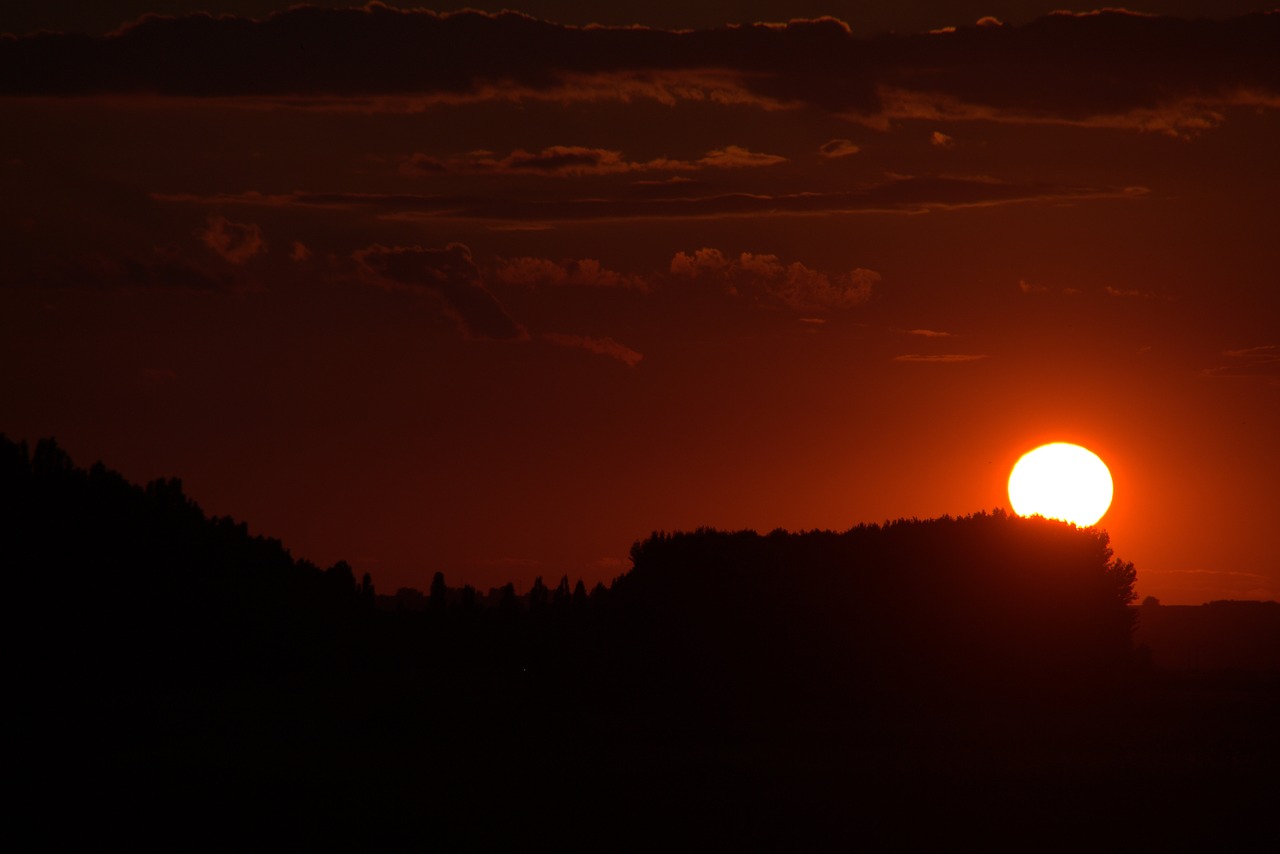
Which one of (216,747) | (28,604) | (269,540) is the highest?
(269,540)

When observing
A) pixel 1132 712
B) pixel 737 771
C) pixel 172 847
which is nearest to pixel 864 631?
pixel 1132 712

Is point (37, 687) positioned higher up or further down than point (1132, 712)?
higher up

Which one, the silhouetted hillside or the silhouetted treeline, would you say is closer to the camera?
the silhouetted treeline

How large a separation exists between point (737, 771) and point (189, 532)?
180 ft

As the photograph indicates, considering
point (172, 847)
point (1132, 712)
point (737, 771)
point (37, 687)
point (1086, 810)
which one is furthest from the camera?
point (37, 687)

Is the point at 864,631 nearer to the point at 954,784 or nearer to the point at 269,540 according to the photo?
the point at 954,784

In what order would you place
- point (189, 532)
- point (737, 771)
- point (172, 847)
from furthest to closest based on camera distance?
point (189, 532) < point (737, 771) < point (172, 847)

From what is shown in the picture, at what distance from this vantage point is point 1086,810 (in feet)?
102

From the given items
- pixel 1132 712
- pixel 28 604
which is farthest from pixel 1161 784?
pixel 28 604

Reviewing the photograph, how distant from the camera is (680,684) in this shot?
5581 centimetres

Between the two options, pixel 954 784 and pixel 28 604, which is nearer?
pixel 954 784

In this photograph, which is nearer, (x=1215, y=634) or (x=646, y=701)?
(x=646, y=701)

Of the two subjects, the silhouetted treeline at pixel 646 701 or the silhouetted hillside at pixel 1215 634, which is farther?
the silhouetted hillside at pixel 1215 634

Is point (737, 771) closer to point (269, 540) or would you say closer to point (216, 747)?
point (216, 747)
